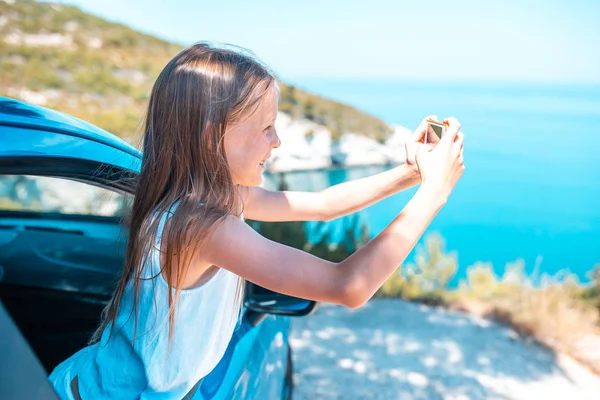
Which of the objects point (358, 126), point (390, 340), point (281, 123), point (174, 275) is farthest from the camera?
point (358, 126)

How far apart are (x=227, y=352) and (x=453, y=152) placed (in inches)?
29.9

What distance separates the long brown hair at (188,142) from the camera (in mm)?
1142

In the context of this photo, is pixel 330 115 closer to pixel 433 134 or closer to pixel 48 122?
pixel 433 134

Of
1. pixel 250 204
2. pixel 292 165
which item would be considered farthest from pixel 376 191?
pixel 292 165

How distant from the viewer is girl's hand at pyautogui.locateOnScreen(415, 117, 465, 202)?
119 cm

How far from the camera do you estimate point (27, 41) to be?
19.7 meters

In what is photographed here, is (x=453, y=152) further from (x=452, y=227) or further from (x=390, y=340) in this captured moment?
(x=452, y=227)

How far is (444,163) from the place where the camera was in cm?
122

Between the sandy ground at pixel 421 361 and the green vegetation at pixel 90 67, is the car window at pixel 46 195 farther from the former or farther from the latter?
the green vegetation at pixel 90 67

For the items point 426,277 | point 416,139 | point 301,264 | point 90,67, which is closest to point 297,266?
point 301,264

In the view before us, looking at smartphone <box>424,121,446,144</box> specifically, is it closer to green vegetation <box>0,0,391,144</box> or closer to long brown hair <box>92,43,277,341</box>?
long brown hair <box>92,43,277,341</box>

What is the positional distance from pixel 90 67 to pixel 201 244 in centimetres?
1917

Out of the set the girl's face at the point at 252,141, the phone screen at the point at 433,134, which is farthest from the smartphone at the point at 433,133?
the girl's face at the point at 252,141

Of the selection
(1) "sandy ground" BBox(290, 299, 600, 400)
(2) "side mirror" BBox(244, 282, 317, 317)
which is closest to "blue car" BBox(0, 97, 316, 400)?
(2) "side mirror" BBox(244, 282, 317, 317)
